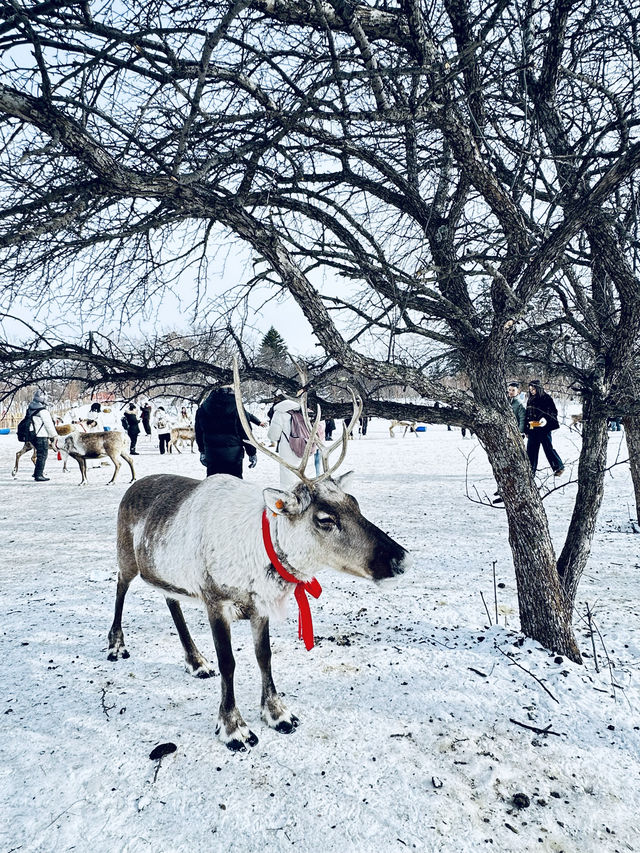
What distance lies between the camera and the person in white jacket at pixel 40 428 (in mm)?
11961

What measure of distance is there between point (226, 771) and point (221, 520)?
1.26 meters

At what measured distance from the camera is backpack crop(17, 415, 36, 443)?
1196cm

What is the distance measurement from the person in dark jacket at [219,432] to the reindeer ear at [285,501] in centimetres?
334

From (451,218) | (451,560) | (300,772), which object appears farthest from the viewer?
(451,560)

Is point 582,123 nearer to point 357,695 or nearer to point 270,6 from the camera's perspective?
point 270,6

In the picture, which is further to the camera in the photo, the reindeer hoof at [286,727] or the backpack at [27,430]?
the backpack at [27,430]

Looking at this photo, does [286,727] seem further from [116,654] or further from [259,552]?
[116,654]

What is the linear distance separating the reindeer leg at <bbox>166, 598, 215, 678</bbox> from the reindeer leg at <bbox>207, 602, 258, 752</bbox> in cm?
62

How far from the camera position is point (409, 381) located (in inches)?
134

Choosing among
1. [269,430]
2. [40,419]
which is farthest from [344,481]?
[40,419]

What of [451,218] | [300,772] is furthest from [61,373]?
[451,218]

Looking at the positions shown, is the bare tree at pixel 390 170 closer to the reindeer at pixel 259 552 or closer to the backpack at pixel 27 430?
the reindeer at pixel 259 552

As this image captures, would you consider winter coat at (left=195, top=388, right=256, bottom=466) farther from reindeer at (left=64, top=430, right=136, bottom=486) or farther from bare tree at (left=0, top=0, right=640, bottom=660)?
reindeer at (left=64, top=430, right=136, bottom=486)

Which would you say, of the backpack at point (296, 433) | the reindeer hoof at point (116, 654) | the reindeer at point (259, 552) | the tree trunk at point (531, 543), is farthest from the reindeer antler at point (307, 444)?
the backpack at point (296, 433)
